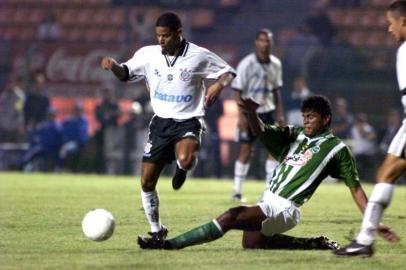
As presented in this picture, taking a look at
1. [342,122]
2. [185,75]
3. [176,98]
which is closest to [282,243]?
[176,98]

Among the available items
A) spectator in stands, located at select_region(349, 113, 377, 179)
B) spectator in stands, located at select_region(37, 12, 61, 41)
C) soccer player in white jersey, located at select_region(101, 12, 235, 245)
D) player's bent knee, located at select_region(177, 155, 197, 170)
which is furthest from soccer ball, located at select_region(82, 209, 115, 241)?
spectator in stands, located at select_region(37, 12, 61, 41)

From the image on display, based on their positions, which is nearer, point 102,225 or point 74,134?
point 102,225

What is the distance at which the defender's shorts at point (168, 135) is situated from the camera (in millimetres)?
9000

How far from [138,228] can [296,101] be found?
11948mm

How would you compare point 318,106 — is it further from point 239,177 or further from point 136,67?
point 239,177

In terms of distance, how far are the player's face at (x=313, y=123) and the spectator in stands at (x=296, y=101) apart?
43.5 ft

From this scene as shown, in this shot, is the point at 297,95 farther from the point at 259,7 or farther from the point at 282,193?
the point at 282,193

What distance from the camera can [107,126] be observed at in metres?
23.6

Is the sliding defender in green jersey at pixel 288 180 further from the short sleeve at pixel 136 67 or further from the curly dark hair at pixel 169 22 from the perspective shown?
the short sleeve at pixel 136 67

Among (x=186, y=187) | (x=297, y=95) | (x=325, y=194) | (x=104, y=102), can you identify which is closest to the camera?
(x=325, y=194)

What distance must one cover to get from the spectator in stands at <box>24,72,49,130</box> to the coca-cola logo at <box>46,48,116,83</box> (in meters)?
1.18

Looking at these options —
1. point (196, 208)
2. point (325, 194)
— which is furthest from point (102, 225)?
point (325, 194)

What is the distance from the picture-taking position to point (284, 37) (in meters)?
23.5

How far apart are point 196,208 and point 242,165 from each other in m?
2.26
